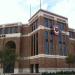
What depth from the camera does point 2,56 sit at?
44750 millimetres

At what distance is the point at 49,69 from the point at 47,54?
382cm

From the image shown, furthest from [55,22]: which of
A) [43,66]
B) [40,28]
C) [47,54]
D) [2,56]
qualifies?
[2,56]

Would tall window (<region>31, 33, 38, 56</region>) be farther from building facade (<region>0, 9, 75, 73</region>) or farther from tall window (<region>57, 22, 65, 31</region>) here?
tall window (<region>57, 22, 65, 31</region>)

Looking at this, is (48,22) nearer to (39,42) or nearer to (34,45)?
(39,42)

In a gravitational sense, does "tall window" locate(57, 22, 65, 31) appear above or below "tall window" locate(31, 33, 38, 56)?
above

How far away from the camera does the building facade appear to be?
5112cm

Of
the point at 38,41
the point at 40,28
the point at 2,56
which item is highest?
the point at 40,28

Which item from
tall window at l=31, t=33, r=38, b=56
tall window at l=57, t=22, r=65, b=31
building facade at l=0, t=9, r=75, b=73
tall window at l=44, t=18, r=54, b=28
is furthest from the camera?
tall window at l=57, t=22, r=65, b=31

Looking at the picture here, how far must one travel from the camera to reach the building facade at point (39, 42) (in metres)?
51.1

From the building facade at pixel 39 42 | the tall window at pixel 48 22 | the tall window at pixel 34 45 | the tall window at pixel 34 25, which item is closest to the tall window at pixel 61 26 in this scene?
the building facade at pixel 39 42

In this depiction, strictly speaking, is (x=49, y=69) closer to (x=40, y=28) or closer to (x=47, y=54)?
(x=47, y=54)

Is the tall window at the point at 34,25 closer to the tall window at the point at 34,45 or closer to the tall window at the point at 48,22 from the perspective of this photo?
the tall window at the point at 34,45

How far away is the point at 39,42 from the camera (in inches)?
2019

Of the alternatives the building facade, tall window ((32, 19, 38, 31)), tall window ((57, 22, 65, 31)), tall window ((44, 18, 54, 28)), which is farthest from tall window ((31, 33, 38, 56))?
tall window ((57, 22, 65, 31))
